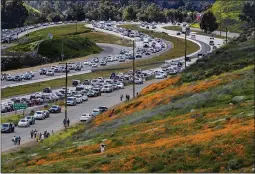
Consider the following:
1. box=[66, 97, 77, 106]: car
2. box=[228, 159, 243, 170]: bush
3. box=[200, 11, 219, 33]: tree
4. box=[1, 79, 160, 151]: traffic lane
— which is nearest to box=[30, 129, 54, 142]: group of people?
box=[1, 79, 160, 151]: traffic lane

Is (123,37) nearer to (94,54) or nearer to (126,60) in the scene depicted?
(94,54)

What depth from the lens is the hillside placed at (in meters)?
23.8

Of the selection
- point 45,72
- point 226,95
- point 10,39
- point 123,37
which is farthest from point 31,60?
point 226,95

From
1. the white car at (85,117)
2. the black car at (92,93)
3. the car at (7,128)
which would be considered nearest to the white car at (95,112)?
the white car at (85,117)

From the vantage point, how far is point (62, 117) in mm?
63875

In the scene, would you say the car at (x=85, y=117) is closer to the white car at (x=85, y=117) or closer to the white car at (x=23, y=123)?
the white car at (x=85, y=117)

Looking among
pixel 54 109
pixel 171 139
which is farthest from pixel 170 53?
pixel 171 139

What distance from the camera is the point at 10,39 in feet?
571

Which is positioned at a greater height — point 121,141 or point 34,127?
point 121,141

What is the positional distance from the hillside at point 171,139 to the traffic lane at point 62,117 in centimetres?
305

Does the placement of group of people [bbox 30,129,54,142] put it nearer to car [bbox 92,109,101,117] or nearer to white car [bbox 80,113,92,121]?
white car [bbox 80,113,92,121]

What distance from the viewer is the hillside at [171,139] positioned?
23844 millimetres

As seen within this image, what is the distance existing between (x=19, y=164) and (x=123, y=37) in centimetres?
16241

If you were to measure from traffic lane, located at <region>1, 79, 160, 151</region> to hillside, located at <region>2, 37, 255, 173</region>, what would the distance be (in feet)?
10.00
